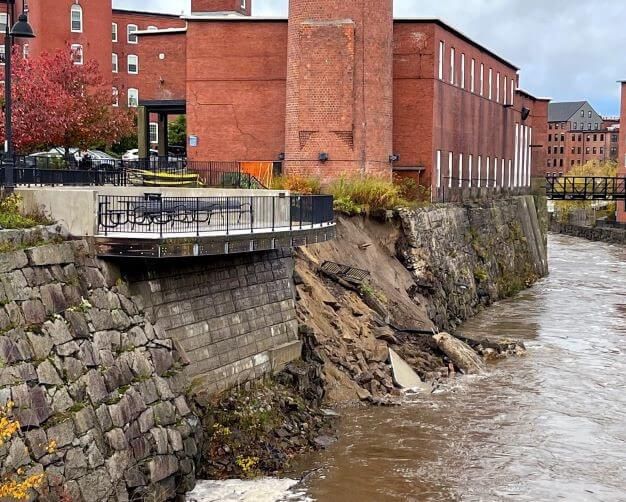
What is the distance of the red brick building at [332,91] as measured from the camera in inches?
1399

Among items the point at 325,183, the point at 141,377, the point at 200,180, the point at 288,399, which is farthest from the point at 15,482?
the point at 325,183

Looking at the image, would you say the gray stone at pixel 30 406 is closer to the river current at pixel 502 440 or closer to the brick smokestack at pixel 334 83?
the river current at pixel 502 440

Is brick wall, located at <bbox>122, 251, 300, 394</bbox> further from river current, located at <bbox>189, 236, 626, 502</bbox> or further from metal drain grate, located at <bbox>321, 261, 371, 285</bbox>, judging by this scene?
metal drain grate, located at <bbox>321, 261, 371, 285</bbox>

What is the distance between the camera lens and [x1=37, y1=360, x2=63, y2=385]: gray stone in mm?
13602

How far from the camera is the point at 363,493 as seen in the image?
17.7m

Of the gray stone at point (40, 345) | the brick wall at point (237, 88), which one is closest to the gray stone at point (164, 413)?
the gray stone at point (40, 345)

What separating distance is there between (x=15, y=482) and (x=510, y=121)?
53.3 meters

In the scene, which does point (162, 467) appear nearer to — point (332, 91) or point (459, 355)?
point (459, 355)

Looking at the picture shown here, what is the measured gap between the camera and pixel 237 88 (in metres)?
39.6

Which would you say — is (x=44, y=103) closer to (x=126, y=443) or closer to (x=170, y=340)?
(x=170, y=340)

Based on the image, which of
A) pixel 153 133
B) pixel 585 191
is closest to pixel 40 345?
pixel 153 133

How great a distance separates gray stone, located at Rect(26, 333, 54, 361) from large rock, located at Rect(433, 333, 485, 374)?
50.0 feet

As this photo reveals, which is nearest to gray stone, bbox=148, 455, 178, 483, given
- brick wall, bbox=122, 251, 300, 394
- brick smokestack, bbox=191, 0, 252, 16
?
brick wall, bbox=122, 251, 300, 394

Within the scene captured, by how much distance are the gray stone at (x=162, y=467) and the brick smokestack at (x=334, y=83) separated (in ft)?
68.3
